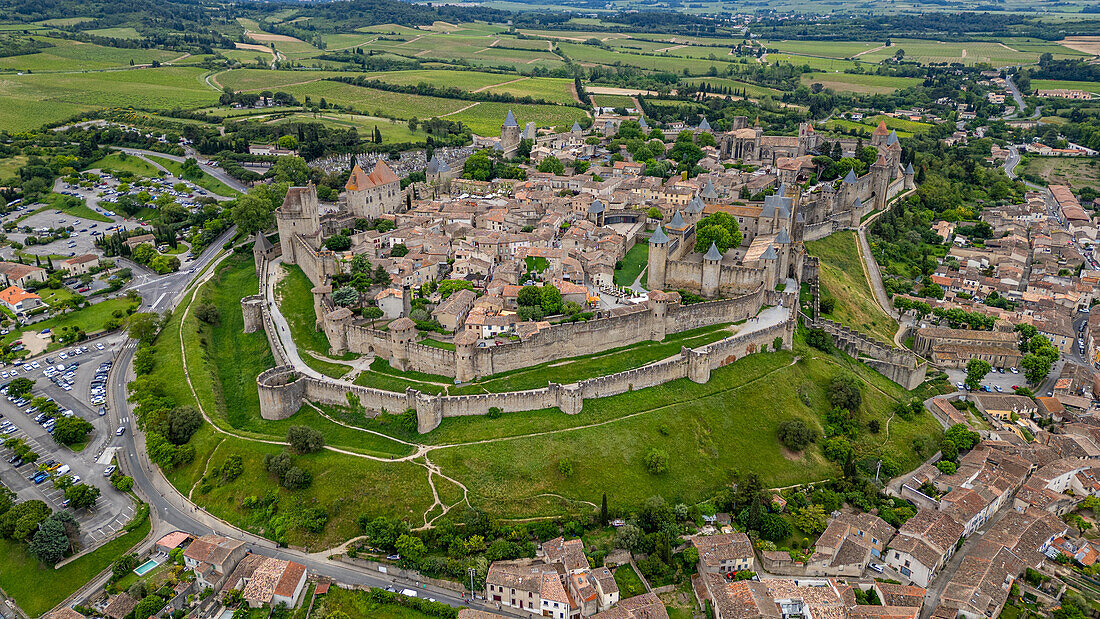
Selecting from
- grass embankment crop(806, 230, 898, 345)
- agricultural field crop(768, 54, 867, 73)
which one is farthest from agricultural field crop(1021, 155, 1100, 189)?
agricultural field crop(768, 54, 867, 73)

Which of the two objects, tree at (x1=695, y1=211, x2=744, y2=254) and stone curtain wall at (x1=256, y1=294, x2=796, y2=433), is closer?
stone curtain wall at (x1=256, y1=294, x2=796, y2=433)

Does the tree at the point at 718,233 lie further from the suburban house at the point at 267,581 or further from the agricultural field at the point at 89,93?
the agricultural field at the point at 89,93

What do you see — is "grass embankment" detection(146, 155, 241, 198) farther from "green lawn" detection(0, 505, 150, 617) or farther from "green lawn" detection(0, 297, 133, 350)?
"green lawn" detection(0, 505, 150, 617)

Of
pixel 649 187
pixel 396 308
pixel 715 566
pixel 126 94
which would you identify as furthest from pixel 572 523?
pixel 126 94

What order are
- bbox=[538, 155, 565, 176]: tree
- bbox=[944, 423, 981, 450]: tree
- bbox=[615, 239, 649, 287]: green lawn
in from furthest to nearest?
bbox=[538, 155, 565, 176]: tree < bbox=[615, 239, 649, 287]: green lawn < bbox=[944, 423, 981, 450]: tree

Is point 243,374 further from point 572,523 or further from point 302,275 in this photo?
point 572,523

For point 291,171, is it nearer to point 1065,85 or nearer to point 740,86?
point 740,86

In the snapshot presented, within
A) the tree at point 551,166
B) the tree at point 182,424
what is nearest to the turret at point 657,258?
the tree at point 551,166

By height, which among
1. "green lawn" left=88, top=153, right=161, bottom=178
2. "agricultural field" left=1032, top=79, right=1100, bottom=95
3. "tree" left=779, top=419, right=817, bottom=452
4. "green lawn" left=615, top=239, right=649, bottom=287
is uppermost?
"green lawn" left=88, top=153, right=161, bottom=178
